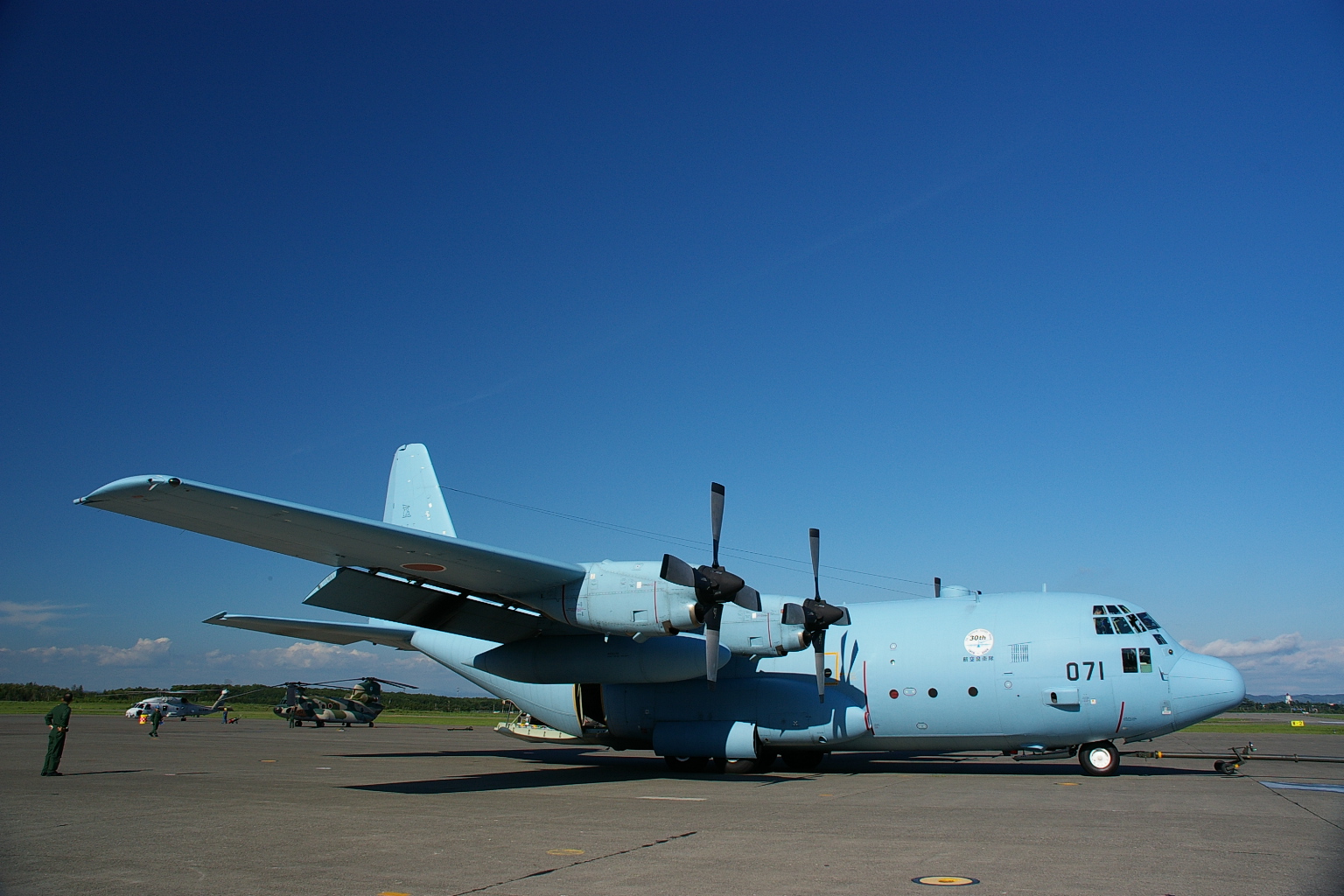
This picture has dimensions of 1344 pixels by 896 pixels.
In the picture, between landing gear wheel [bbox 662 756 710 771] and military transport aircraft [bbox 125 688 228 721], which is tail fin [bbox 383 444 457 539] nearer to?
landing gear wheel [bbox 662 756 710 771]

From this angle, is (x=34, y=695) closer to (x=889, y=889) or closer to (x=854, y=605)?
(x=854, y=605)

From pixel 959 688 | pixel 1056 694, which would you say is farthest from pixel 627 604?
pixel 1056 694

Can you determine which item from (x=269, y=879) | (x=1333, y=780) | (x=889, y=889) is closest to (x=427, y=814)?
(x=269, y=879)

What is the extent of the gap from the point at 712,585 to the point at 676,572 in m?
0.79

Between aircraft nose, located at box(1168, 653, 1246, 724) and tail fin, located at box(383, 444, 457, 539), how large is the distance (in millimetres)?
17053

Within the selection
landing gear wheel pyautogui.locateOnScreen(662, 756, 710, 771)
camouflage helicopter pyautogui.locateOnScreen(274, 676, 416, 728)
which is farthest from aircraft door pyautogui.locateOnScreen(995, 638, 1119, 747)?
camouflage helicopter pyautogui.locateOnScreen(274, 676, 416, 728)

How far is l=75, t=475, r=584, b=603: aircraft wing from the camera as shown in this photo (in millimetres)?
12258

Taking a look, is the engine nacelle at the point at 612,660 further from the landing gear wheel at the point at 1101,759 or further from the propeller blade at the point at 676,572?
the landing gear wheel at the point at 1101,759

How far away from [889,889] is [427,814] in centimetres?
726

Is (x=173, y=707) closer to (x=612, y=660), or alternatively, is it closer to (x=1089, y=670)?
(x=612, y=660)

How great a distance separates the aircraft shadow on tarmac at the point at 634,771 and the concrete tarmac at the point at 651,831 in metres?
0.17

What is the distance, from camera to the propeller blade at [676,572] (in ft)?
49.2

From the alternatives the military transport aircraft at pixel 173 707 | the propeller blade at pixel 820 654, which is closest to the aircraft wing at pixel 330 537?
the propeller blade at pixel 820 654

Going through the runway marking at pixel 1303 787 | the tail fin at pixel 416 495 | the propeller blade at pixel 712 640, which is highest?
the tail fin at pixel 416 495
